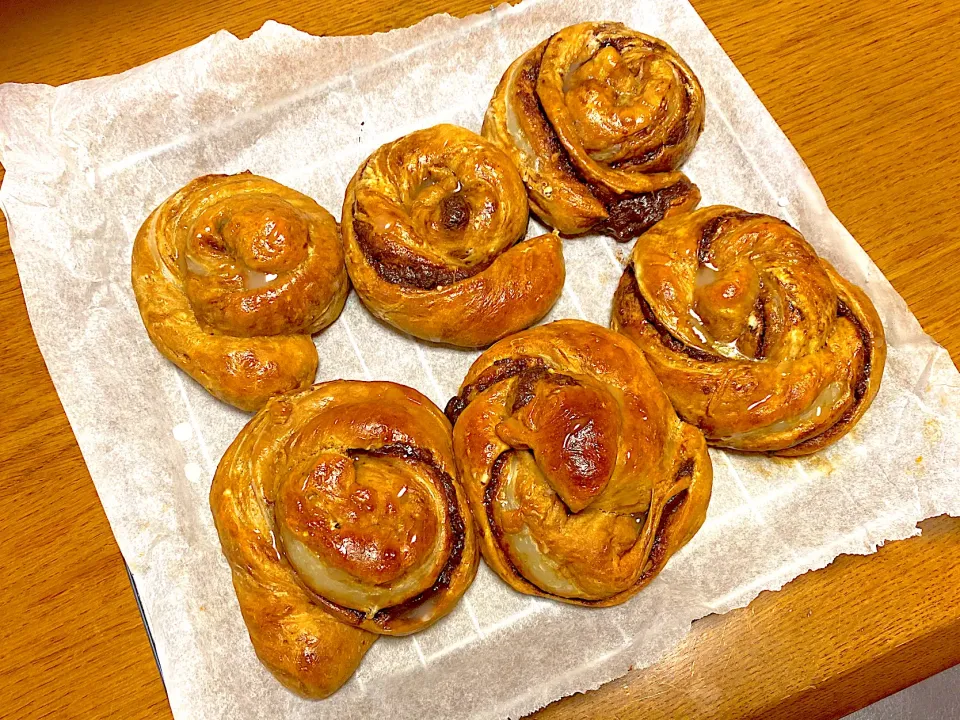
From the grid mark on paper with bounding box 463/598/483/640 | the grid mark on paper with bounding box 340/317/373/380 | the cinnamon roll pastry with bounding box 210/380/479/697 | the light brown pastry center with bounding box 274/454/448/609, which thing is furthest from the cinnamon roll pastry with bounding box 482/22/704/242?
the grid mark on paper with bounding box 463/598/483/640

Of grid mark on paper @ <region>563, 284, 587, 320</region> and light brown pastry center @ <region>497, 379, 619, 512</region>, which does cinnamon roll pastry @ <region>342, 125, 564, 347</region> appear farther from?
light brown pastry center @ <region>497, 379, 619, 512</region>

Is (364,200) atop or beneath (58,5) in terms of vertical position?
beneath

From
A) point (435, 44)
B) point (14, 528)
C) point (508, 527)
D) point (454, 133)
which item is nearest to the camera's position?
point (508, 527)

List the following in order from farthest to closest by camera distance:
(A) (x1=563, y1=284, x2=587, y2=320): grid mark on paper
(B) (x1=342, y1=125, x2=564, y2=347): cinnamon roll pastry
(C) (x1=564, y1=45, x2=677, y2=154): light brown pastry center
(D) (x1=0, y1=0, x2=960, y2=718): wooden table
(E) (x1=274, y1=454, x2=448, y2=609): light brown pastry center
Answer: (A) (x1=563, y1=284, x2=587, y2=320): grid mark on paper → (C) (x1=564, y1=45, x2=677, y2=154): light brown pastry center → (B) (x1=342, y1=125, x2=564, y2=347): cinnamon roll pastry → (D) (x1=0, y1=0, x2=960, y2=718): wooden table → (E) (x1=274, y1=454, x2=448, y2=609): light brown pastry center

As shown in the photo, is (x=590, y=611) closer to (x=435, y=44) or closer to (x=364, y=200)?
(x=364, y=200)

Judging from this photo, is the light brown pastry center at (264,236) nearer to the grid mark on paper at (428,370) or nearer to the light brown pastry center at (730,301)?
the grid mark on paper at (428,370)

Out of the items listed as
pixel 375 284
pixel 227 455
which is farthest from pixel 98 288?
pixel 375 284

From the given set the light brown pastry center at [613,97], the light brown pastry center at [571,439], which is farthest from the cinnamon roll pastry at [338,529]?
the light brown pastry center at [613,97]

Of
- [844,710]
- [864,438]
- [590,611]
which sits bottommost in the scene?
[844,710]
